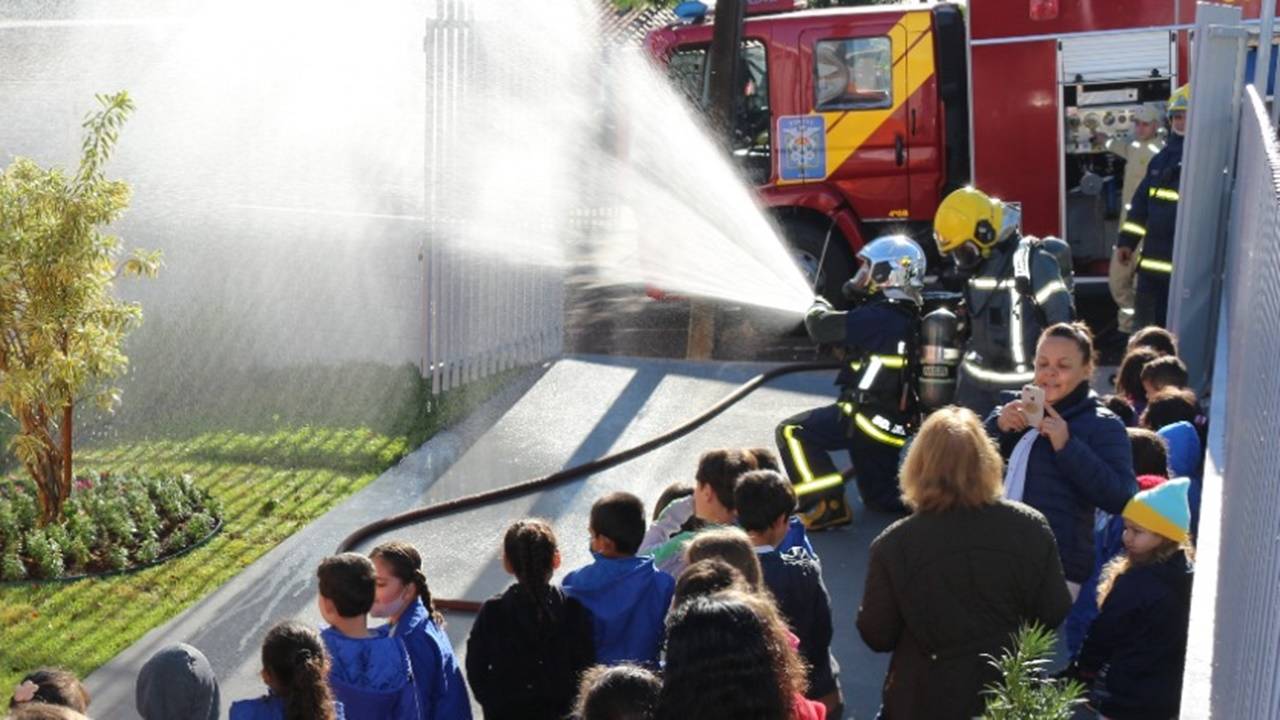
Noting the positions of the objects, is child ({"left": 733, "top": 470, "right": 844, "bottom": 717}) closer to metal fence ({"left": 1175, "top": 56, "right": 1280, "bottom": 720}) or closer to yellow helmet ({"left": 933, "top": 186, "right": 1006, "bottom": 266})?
metal fence ({"left": 1175, "top": 56, "right": 1280, "bottom": 720})

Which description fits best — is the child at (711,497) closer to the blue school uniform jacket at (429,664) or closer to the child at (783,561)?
the child at (783,561)

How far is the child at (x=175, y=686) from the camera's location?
4.15m

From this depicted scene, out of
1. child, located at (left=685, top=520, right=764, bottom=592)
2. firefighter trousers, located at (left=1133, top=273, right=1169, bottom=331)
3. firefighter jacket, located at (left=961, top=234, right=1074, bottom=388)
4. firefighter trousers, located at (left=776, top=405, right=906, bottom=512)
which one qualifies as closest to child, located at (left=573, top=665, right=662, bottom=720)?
child, located at (left=685, top=520, right=764, bottom=592)

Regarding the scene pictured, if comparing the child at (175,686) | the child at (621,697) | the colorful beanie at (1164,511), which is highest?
the colorful beanie at (1164,511)

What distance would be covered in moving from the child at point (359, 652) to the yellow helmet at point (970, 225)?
4244 millimetres

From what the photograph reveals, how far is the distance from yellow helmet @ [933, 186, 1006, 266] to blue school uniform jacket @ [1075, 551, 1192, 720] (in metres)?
3.27

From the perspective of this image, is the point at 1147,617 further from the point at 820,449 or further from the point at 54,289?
the point at 54,289

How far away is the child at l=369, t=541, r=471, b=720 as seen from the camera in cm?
502

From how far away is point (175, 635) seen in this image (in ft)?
24.2

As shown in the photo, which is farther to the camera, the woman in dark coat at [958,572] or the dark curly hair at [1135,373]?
the dark curly hair at [1135,373]

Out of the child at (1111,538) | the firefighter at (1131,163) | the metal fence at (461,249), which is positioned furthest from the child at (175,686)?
the firefighter at (1131,163)

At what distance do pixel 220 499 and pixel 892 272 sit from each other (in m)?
3.69

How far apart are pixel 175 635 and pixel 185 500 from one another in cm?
154

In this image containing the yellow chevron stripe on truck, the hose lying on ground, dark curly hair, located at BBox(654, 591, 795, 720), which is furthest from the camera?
the yellow chevron stripe on truck
